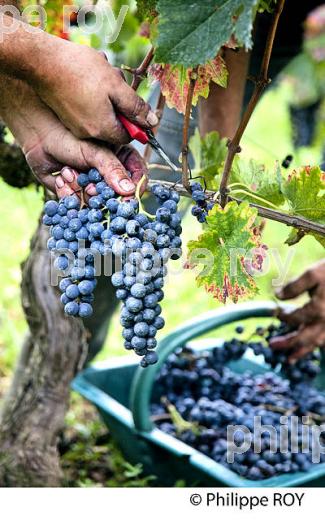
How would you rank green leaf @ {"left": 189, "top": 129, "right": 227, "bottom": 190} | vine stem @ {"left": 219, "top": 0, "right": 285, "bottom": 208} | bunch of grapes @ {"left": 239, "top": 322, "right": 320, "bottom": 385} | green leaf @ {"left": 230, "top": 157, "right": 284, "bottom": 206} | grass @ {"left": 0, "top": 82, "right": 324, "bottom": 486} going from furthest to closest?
grass @ {"left": 0, "top": 82, "right": 324, "bottom": 486}
bunch of grapes @ {"left": 239, "top": 322, "right": 320, "bottom": 385}
green leaf @ {"left": 189, "top": 129, "right": 227, "bottom": 190}
green leaf @ {"left": 230, "top": 157, "right": 284, "bottom": 206}
vine stem @ {"left": 219, "top": 0, "right": 285, "bottom": 208}

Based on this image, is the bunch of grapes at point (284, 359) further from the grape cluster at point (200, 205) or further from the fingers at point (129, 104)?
the fingers at point (129, 104)

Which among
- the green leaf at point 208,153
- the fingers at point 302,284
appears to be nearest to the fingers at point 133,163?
the green leaf at point 208,153

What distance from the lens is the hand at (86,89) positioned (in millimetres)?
1012

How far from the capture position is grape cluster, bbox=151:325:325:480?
1.77 m

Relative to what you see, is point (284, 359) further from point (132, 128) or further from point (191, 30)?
point (191, 30)

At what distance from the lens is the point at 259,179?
50.0 inches

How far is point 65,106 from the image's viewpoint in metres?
1.04

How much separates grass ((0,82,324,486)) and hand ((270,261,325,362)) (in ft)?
0.22

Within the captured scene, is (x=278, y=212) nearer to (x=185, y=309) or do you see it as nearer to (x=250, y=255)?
(x=250, y=255)

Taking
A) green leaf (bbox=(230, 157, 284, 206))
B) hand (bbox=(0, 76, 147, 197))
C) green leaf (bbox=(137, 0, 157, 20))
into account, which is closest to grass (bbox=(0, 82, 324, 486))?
green leaf (bbox=(230, 157, 284, 206))

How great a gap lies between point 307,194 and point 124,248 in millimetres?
350

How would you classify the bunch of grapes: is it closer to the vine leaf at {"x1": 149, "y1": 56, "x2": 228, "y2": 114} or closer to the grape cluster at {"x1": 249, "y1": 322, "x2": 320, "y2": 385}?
the grape cluster at {"x1": 249, "y1": 322, "x2": 320, "y2": 385}

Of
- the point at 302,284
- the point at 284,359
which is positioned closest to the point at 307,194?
the point at 302,284

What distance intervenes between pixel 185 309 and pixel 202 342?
123 centimetres
